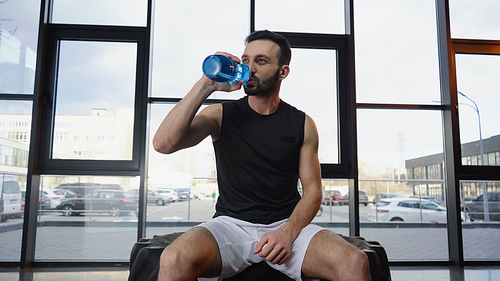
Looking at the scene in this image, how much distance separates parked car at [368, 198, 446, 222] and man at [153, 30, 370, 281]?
1.66 m

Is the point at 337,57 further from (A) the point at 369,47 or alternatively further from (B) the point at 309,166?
(B) the point at 309,166

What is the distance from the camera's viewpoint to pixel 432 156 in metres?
2.93

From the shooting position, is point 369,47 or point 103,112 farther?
point 369,47

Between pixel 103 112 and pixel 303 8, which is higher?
pixel 303 8

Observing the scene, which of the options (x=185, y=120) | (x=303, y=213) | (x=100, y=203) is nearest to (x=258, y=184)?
(x=303, y=213)

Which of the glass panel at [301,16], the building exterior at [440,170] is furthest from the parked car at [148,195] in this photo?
the building exterior at [440,170]

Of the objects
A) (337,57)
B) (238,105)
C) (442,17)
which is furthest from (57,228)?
(442,17)

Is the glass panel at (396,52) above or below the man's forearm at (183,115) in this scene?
above

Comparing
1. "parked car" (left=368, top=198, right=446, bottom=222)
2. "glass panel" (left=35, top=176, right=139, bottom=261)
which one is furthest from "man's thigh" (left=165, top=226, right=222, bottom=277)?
"parked car" (left=368, top=198, right=446, bottom=222)

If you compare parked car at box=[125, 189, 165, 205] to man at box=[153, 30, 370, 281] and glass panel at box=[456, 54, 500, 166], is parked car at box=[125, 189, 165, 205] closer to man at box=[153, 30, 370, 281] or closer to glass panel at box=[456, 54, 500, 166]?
man at box=[153, 30, 370, 281]

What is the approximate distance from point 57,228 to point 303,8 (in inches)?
100

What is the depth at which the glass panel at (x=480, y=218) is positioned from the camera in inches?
112

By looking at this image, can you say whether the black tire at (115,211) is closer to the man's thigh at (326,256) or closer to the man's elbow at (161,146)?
the man's elbow at (161,146)

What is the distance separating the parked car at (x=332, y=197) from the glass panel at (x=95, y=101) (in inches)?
59.3
